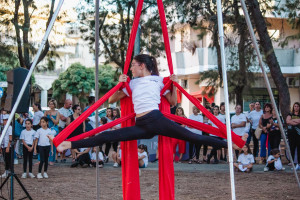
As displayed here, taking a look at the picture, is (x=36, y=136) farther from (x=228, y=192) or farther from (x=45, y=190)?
(x=228, y=192)

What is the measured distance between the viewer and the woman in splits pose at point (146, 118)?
454cm

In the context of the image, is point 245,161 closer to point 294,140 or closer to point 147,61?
point 294,140

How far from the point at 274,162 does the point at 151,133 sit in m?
5.50

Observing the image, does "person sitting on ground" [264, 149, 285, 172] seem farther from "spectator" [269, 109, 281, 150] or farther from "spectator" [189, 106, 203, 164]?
"spectator" [189, 106, 203, 164]

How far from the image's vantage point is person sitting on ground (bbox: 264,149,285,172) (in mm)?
9345

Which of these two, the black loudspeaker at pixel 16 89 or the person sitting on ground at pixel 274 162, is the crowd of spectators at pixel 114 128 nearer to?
the person sitting on ground at pixel 274 162

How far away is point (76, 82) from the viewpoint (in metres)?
32.5

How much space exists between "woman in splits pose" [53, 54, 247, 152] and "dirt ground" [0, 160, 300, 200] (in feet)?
7.20

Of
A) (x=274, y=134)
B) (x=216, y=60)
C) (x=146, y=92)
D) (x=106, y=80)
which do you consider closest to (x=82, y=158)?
(x=274, y=134)

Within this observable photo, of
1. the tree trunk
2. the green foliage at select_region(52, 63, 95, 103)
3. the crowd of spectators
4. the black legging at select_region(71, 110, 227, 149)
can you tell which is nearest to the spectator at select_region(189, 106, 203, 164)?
the crowd of spectators

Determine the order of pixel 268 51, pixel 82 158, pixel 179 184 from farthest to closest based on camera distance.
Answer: pixel 82 158
pixel 268 51
pixel 179 184

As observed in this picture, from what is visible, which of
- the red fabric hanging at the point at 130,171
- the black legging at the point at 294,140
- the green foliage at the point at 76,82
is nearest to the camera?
the red fabric hanging at the point at 130,171

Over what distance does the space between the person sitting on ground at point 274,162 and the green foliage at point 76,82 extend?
2338 cm

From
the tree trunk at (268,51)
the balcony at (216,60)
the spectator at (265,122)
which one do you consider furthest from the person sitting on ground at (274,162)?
the balcony at (216,60)
